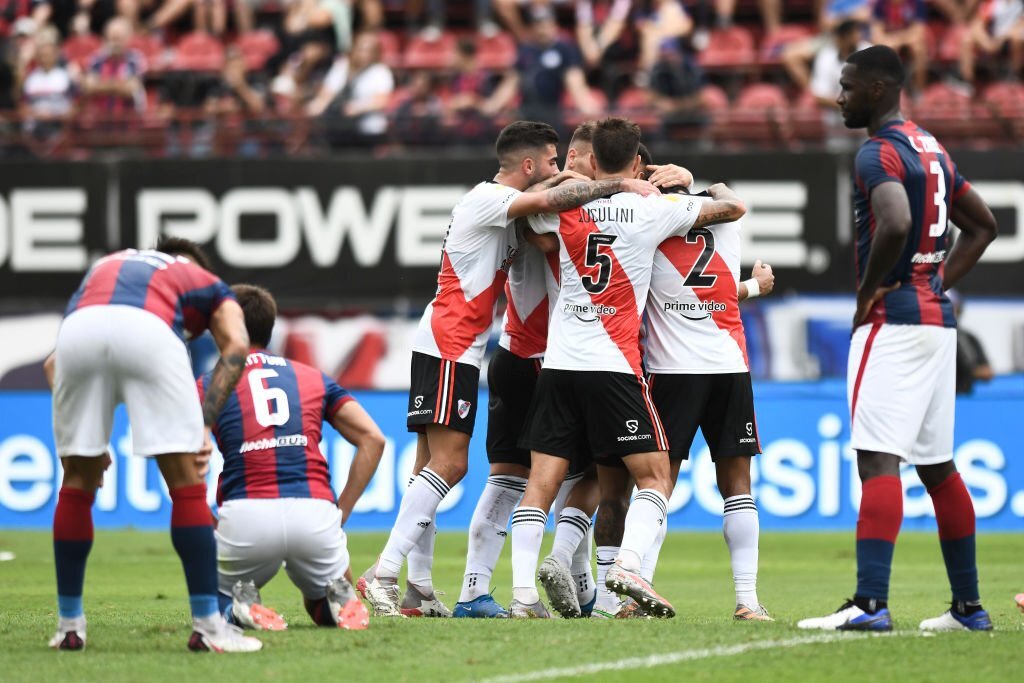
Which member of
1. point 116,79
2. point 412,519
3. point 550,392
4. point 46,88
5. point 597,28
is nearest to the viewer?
point 550,392

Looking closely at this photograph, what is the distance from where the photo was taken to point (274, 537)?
657 centimetres

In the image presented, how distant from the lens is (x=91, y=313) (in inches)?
232

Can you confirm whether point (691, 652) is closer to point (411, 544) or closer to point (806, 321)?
point (411, 544)

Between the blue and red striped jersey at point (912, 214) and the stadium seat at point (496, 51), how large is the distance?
1285 centimetres

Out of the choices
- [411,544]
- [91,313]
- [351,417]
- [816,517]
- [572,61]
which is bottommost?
[816,517]

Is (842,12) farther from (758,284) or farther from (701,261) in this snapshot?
(701,261)

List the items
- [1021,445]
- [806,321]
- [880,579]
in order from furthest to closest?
[806,321] → [1021,445] → [880,579]

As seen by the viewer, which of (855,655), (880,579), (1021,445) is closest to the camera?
(855,655)

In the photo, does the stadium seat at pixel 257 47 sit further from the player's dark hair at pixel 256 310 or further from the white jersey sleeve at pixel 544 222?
the player's dark hair at pixel 256 310

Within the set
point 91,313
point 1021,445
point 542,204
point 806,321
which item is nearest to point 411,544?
point 542,204

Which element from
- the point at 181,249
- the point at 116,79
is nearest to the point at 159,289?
the point at 181,249

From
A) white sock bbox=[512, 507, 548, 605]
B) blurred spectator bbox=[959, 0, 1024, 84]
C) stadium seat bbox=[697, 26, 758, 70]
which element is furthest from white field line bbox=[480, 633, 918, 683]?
stadium seat bbox=[697, 26, 758, 70]

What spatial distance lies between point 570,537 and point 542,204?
1.68 metres

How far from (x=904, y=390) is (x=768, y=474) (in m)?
8.03
